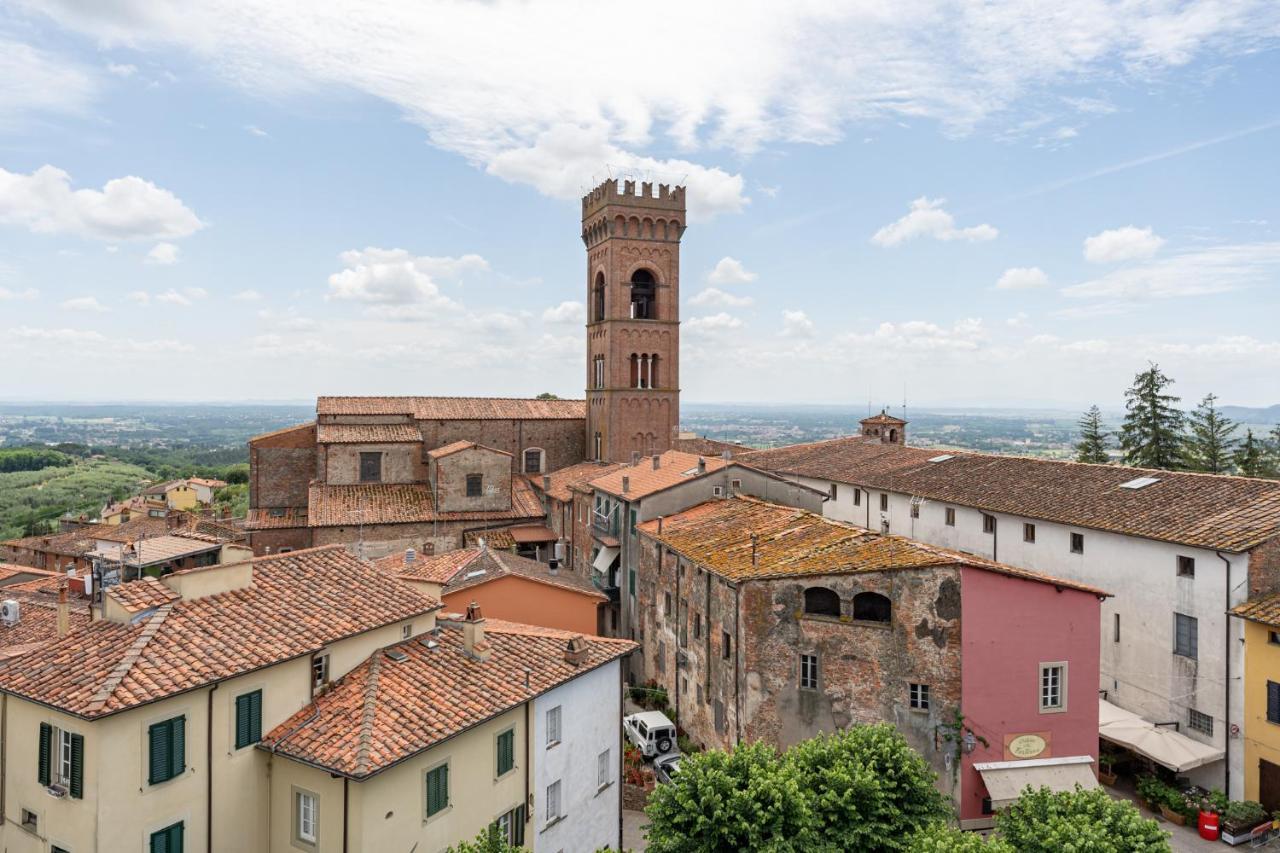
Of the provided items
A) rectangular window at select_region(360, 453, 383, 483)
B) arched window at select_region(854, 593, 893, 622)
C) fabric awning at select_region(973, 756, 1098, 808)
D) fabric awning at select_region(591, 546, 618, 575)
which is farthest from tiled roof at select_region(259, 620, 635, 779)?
rectangular window at select_region(360, 453, 383, 483)

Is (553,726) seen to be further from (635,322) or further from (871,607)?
(635,322)

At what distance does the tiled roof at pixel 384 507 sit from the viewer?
42531 mm

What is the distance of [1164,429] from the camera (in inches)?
2072

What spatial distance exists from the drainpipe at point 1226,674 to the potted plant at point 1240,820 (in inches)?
58.3

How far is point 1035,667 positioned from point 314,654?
19596mm

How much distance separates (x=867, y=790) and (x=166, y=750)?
13574mm

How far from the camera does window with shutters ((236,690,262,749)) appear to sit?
48.7 ft

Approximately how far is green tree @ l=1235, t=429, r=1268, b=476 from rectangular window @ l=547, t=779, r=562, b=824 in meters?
52.3

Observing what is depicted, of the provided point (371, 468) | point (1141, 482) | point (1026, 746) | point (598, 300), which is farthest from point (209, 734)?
point (598, 300)

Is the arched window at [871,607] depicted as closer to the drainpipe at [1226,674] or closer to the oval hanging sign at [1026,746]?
the oval hanging sign at [1026,746]

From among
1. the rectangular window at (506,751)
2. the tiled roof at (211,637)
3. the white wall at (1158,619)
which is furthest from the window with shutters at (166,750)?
the white wall at (1158,619)

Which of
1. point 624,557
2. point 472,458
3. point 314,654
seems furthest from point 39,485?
point 314,654

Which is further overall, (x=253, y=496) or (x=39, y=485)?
(x=39, y=485)

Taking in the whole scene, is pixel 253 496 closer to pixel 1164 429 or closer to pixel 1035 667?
pixel 1035 667
